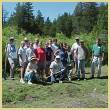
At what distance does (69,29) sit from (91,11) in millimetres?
12917

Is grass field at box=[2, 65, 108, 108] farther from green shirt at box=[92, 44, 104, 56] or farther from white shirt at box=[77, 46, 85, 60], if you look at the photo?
green shirt at box=[92, 44, 104, 56]

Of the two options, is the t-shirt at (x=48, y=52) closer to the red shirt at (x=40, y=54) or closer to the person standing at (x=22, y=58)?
the red shirt at (x=40, y=54)

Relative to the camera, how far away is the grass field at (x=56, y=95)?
1185 cm

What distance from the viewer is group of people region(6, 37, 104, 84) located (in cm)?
1413

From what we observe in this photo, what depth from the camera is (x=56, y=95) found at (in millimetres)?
12797

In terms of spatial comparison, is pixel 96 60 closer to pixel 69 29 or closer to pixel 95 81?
pixel 95 81

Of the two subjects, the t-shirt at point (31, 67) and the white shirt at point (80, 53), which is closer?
the t-shirt at point (31, 67)

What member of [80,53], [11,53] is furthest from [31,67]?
[80,53]

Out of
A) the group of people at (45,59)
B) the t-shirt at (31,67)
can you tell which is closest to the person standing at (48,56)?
the group of people at (45,59)

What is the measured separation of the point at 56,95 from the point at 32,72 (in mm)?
1405

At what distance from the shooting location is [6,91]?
12.9 meters

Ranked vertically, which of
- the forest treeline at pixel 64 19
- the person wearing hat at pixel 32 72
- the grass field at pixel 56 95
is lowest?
the grass field at pixel 56 95

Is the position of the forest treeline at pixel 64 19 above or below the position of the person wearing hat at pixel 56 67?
above

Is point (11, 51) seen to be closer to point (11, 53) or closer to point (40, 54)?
point (11, 53)
